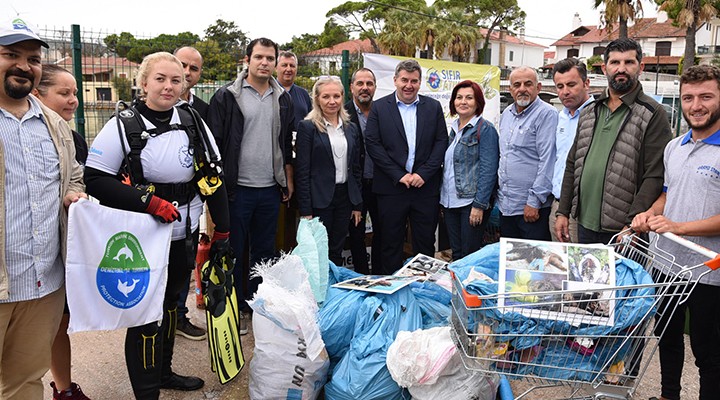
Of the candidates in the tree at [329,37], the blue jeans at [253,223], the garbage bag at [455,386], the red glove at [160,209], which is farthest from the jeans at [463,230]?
the tree at [329,37]

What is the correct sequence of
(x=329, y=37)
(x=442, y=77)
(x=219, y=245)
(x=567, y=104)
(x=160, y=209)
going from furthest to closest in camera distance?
(x=329, y=37), (x=442, y=77), (x=567, y=104), (x=219, y=245), (x=160, y=209)

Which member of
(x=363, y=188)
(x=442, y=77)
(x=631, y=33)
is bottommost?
(x=363, y=188)

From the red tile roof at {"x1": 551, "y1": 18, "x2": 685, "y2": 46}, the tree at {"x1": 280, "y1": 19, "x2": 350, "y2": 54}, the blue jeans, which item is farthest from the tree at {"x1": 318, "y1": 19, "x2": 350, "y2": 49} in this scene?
the blue jeans

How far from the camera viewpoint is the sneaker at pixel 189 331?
153 inches

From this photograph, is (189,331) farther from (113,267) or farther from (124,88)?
(124,88)

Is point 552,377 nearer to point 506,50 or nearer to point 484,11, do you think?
point 484,11

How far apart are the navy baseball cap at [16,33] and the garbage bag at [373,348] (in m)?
2.07

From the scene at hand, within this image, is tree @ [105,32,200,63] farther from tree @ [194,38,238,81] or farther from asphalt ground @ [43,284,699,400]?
asphalt ground @ [43,284,699,400]

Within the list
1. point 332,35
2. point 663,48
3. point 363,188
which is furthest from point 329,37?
point 363,188

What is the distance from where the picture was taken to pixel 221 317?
3014 mm

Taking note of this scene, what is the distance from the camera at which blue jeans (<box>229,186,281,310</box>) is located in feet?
13.0

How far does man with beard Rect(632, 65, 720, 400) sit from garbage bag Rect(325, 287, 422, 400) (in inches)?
51.3

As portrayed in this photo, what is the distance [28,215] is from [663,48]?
211ft

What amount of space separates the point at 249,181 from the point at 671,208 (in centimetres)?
273
